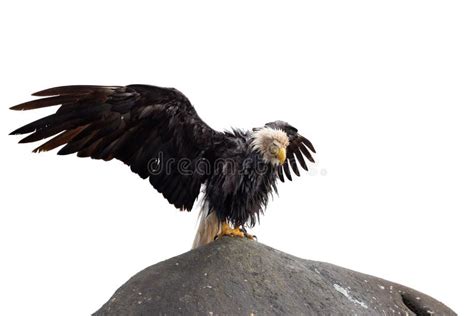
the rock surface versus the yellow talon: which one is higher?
the yellow talon

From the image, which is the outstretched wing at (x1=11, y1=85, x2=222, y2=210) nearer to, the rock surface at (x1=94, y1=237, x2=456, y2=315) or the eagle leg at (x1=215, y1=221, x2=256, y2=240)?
the eagle leg at (x1=215, y1=221, x2=256, y2=240)

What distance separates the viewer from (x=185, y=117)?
6324mm

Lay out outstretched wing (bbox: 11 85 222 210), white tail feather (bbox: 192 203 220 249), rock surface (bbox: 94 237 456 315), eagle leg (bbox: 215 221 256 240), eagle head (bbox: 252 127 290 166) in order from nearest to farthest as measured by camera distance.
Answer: rock surface (bbox: 94 237 456 315)
outstretched wing (bbox: 11 85 222 210)
eagle head (bbox: 252 127 290 166)
eagle leg (bbox: 215 221 256 240)
white tail feather (bbox: 192 203 220 249)

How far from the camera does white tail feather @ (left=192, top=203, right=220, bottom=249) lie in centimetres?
A: 667

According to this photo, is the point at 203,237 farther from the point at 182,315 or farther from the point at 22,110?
the point at 22,110

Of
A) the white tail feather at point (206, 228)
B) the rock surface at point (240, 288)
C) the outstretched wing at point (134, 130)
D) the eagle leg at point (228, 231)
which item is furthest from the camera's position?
the white tail feather at point (206, 228)

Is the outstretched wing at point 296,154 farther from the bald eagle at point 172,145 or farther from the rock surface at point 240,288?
the rock surface at point 240,288

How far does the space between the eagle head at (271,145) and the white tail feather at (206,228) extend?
0.72 m

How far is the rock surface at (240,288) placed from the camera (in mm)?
5766

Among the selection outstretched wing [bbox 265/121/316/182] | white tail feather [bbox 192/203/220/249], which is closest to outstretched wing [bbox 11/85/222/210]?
white tail feather [bbox 192/203/220/249]

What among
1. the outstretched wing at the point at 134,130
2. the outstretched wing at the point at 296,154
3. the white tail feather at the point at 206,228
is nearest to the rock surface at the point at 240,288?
the white tail feather at the point at 206,228
